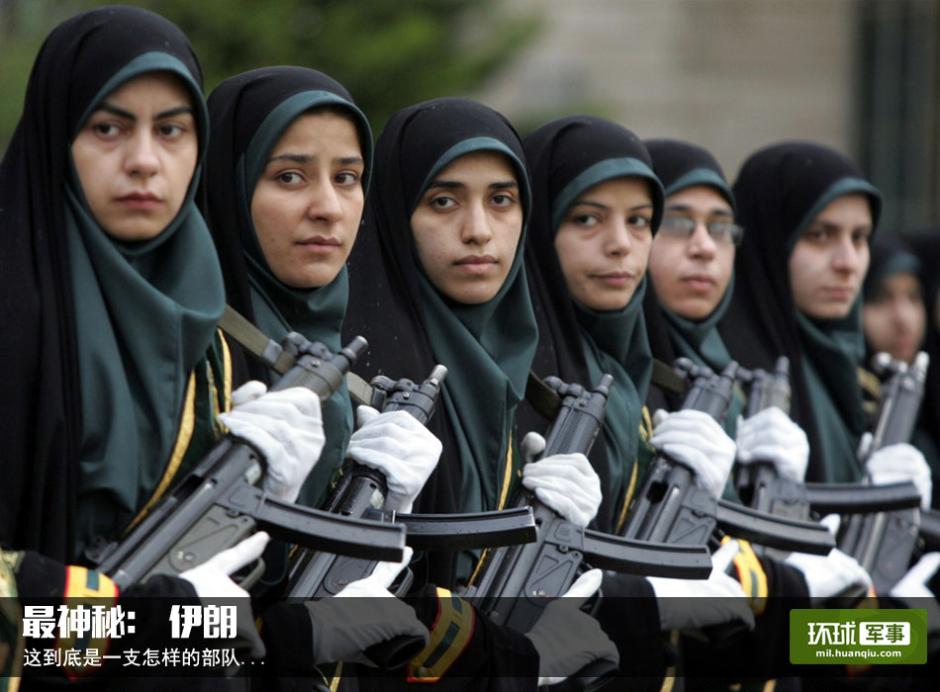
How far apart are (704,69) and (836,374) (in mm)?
12671

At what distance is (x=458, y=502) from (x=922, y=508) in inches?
107

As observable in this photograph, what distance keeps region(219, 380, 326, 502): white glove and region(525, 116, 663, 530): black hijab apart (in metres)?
1.43

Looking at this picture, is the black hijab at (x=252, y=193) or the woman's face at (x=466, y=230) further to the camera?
the woman's face at (x=466, y=230)

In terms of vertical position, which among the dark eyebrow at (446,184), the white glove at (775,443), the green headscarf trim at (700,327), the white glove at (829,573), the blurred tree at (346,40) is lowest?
the white glove at (829,573)

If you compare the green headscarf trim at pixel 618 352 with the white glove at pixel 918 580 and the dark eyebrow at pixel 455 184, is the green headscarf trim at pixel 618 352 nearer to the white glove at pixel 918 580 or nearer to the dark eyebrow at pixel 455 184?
the dark eyebrow at pixel 455 184

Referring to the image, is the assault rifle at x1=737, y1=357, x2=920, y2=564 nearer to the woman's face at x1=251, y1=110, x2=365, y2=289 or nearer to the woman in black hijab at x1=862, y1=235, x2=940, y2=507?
the woman in black hijab at x1=862, y1=235, x2=940, y2=507

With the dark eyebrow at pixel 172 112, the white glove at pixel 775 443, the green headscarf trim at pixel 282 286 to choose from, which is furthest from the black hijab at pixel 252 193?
the white glove at pixel 775 443

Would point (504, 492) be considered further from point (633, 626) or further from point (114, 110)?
point (114, 110)

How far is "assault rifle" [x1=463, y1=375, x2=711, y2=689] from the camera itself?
518 cm

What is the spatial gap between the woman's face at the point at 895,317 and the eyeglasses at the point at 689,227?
91.6 inches

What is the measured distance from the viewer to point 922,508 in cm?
721

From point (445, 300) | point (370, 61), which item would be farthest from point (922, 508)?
point (370, 61)

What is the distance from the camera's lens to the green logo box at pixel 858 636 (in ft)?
20.5

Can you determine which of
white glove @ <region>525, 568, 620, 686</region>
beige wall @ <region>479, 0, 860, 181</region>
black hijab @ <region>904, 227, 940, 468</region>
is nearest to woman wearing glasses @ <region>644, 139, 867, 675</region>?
white glove @ <region>525, 568, 620, 686</region>
